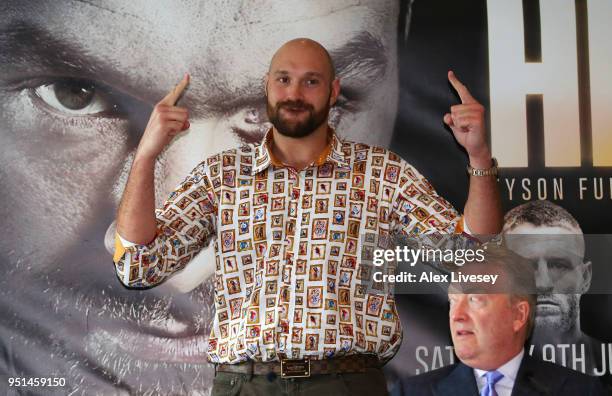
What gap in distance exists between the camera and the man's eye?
3604mm

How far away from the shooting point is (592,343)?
355 cm

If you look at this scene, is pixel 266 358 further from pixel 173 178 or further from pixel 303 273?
pixel 173 178

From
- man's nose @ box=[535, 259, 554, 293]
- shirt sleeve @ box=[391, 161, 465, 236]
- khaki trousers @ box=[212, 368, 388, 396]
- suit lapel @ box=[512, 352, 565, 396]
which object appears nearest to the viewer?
suit lapel @ box=[512, 352, 565, 396]

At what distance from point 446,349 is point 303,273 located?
102 centimetres

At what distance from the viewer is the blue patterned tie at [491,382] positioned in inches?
99.0

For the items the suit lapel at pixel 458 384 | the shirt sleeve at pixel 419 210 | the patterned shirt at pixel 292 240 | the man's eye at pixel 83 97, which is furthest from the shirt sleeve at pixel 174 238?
the suit lapel at pixel 458 384

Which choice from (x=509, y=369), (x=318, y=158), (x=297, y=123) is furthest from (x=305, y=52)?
(x=509, y=369)

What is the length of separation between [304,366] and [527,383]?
68 cm

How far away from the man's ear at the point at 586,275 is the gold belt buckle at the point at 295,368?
1406 mm

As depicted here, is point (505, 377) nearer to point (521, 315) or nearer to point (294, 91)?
point (521, 315)

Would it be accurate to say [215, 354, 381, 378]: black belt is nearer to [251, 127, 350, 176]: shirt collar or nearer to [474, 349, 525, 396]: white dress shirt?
[474, 349, 525, 396]: white dress shirt

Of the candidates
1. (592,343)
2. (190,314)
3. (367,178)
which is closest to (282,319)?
(367,178)

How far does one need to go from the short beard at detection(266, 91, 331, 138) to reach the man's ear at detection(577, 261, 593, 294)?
1.36 meters

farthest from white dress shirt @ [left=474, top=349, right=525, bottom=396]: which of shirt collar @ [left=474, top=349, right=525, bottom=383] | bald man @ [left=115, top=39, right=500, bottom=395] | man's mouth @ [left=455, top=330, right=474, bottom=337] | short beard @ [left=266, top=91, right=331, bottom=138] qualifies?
short beard @ [left=266, top=91, right=331, bottom=138]
